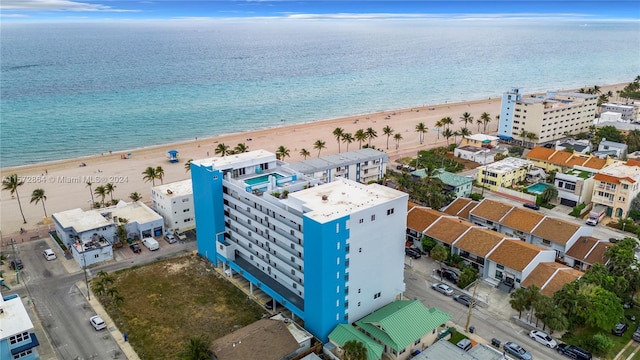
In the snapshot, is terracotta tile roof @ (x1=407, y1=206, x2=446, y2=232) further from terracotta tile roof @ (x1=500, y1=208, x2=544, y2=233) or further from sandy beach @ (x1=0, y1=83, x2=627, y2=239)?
sandy beach @ (x1=0, y1=83, x2=627, y2=239)

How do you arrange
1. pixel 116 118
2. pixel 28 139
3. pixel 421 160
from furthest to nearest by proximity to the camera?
pixel 116 118
pixel 28 139
pixel 421 160

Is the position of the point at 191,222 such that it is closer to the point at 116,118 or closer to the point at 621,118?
the point at 116,118

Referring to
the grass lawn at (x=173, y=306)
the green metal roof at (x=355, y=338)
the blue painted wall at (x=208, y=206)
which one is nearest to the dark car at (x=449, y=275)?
the green metal roof at (x=355, y=338)

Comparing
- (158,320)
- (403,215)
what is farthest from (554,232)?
(158,320)

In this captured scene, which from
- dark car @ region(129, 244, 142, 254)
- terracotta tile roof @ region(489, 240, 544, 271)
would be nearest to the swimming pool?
terracotta tile roof @ region(489, 240, 544, 271)

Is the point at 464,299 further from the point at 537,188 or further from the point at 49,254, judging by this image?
the point at 49,254

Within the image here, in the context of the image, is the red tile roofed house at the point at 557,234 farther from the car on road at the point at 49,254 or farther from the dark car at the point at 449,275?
the car on road at the point at 49,254
